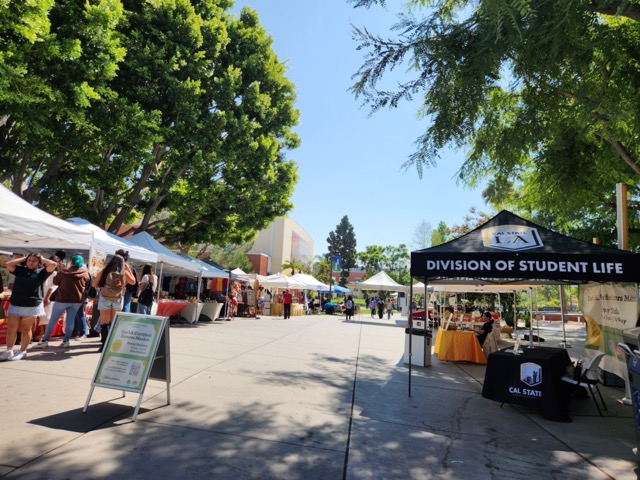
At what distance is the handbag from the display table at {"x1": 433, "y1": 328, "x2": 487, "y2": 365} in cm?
741

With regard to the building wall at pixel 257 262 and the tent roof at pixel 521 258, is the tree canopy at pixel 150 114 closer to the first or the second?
the tent roof at pixel 521 258

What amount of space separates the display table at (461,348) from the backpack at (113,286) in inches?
308

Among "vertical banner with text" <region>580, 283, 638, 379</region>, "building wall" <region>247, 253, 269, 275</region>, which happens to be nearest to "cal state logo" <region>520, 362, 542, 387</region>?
"vertical banner with text" <region>580, 283, 638, 379</region>

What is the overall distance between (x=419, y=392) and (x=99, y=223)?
→ 14.4 m

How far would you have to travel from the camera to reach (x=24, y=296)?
6.13 meters

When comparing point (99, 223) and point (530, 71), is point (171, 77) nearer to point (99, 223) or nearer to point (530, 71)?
point (99, 223)

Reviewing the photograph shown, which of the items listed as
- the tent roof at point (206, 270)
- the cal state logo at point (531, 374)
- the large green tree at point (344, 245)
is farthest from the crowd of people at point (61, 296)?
the large green tree at point (344, 245)

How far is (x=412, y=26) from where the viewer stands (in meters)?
5.21

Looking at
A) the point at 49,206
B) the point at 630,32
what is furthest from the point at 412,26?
the point at 49,206

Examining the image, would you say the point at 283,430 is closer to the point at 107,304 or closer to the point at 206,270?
the point at 107,304

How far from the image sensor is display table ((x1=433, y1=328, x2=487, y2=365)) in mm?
10234

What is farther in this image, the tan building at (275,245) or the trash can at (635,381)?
the tan building at (275,245)

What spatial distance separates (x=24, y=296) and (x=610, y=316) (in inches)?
410

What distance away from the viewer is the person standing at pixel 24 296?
6125mm
